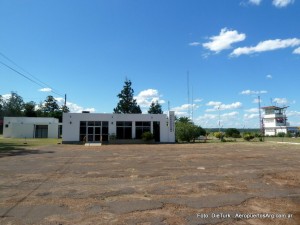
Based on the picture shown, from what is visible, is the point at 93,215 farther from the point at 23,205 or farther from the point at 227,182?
the point at 227,182

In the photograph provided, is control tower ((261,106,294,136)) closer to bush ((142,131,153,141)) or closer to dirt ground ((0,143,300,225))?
bush ((142,131,153,141))

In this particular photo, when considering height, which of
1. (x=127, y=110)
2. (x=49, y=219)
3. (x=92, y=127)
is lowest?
(x=49, y=219)

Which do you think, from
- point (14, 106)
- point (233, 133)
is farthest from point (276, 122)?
point (14, 106)

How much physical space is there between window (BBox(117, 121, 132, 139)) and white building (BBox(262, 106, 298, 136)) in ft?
197

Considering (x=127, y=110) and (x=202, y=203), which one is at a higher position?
(x=127, y=110)

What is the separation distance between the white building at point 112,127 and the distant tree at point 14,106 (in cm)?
7087

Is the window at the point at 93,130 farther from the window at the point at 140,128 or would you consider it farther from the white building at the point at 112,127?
the window at the point at 140,128

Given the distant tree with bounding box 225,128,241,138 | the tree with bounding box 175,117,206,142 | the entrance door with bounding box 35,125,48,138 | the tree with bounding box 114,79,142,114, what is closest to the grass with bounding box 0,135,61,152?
the tree with bounding box 175,117,206,142

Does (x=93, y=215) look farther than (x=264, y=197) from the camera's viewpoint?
No

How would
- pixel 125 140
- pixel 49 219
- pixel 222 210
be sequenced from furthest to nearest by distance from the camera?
pixel 125 140 < pixel 222 210 < pixel 49 219

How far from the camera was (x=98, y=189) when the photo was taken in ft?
30.8

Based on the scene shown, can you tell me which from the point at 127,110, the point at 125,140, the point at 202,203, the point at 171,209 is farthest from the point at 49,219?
the point at 127,110

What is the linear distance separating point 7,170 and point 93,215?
27.8 feet

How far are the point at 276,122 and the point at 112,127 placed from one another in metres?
63.3
